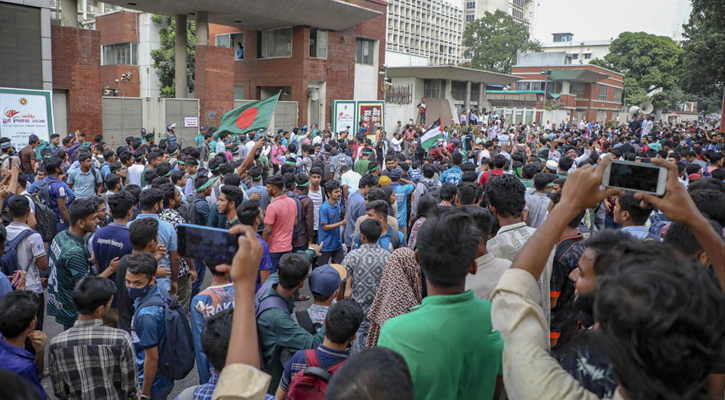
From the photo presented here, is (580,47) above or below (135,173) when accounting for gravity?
above

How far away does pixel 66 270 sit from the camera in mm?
4816

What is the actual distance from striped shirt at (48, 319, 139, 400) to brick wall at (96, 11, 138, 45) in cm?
4010

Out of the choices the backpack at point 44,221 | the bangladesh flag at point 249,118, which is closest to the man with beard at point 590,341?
the backpack at point 44,221

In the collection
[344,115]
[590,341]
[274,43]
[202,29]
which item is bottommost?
[590,341]

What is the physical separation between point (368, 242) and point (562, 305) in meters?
1.82

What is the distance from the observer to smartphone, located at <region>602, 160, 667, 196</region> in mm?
1793

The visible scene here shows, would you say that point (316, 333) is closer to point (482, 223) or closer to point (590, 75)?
point (482, 223)

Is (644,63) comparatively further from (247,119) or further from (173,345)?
(173,345)

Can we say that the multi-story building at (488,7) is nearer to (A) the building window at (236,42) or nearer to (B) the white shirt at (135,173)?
(A) the building window at (236,42)

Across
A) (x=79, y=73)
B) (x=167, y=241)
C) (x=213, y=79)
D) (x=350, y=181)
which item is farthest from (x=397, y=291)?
(x=213, y=79)

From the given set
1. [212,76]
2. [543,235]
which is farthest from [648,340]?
[212,76]

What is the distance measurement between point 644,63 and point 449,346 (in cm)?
7048

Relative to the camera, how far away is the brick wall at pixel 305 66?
27.4 metres

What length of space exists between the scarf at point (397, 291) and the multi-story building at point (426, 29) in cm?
8931
